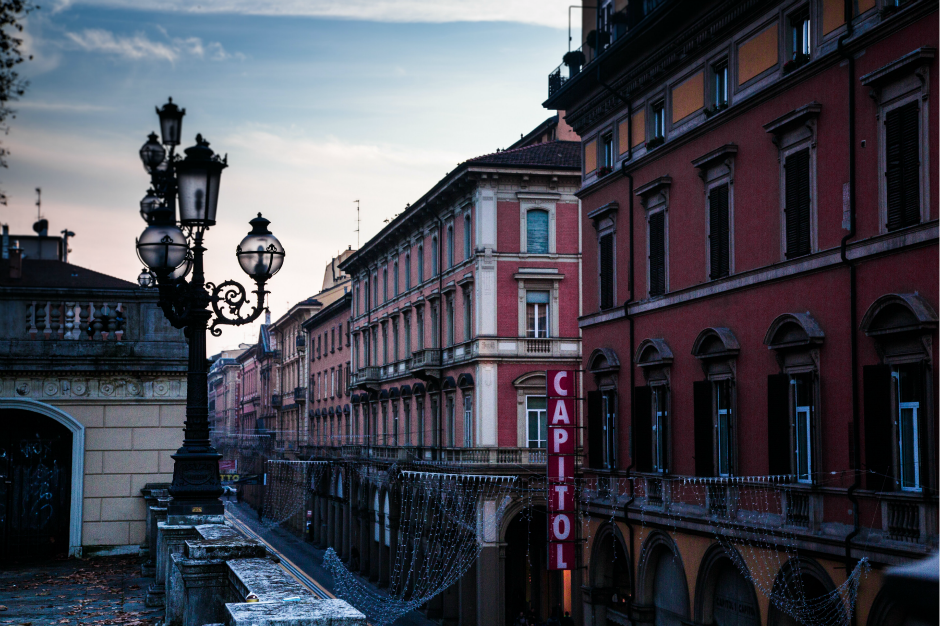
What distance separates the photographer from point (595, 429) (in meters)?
29.1

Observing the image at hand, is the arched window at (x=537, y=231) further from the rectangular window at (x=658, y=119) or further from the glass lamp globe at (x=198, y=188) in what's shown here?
the glass lamp globe at (x=198, y=188)

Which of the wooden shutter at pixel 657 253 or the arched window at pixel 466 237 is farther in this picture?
the arched window at pixel 466 237

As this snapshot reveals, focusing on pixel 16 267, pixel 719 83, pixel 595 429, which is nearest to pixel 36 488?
pixel 16 267

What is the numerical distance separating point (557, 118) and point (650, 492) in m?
24.4

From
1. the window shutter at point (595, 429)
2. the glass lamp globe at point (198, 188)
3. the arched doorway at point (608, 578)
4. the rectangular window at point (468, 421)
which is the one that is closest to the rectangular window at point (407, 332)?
the rectangular window at point (468, 421)

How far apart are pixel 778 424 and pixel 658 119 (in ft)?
30.3

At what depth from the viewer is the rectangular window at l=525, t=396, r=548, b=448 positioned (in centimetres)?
3975

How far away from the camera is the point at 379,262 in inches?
2253

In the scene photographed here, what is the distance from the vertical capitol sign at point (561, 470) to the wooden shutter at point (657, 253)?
16.9 ft

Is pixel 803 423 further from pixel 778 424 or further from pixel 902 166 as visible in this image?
pixel 902 166

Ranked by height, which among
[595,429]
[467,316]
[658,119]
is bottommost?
[595,429]

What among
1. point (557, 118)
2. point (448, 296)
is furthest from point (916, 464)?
point (557, 118)

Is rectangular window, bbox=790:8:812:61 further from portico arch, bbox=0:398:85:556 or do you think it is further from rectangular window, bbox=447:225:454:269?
rectangular window, bbox=447:225:454:269

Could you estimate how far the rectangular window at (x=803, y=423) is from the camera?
1906 centimetres
